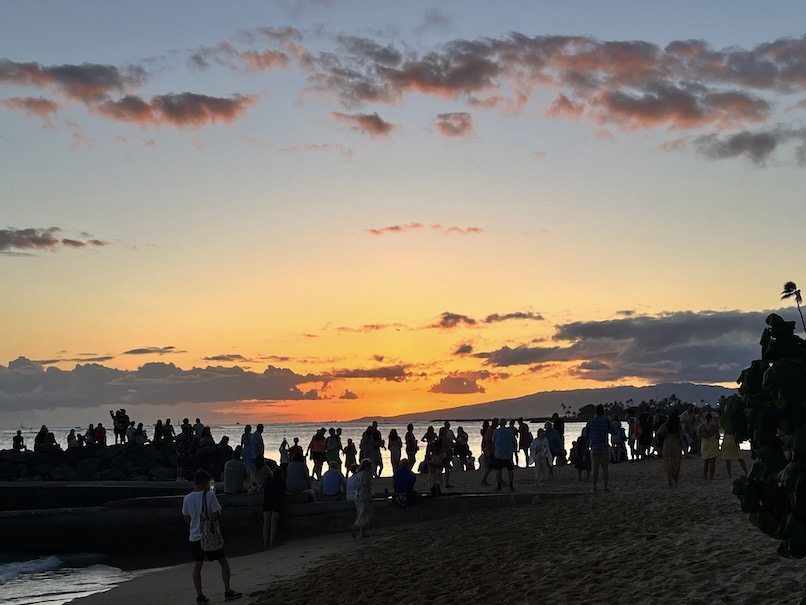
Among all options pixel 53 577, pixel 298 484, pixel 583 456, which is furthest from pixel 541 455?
pixel 53 577

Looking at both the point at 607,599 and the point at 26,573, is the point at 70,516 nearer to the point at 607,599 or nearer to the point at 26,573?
the point at 26,573

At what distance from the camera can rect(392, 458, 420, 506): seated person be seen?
63.2ft

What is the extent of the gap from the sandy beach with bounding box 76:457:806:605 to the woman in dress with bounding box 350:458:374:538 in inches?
12.2

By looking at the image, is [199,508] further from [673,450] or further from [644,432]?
[644,432]

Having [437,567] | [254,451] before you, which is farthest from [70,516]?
[437,567]

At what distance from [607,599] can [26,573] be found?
1655cm

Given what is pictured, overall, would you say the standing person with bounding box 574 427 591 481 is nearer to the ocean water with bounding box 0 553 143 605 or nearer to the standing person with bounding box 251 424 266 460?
the standing person with bounding box 251 424 266 460

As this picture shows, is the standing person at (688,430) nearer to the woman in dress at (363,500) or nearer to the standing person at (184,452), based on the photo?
the woman in dress at (363,500)

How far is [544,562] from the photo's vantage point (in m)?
12.5

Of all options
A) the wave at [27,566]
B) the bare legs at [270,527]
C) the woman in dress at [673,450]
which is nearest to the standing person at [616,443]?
the woman in dress at [673,450]

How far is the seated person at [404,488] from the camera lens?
1925cm

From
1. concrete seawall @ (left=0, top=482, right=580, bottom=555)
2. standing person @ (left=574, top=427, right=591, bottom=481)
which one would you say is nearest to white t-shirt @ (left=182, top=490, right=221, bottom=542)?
concrete seawall @ (left=0, top=482, right=580, bottom=555)

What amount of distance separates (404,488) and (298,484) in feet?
8.97

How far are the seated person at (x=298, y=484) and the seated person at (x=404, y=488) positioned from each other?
217cm
